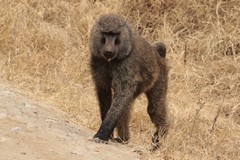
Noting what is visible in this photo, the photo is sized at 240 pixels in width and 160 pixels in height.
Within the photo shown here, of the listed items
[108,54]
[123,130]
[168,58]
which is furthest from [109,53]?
[168,58]

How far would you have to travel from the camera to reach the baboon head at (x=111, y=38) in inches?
205

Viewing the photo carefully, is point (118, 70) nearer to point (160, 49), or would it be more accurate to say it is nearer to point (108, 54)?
point (108, 54)

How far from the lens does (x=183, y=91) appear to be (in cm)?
771

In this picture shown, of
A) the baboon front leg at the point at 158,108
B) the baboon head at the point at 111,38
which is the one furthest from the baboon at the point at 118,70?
the baboon front leg at the point at 158,108

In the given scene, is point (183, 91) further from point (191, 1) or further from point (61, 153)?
point (61, 153)

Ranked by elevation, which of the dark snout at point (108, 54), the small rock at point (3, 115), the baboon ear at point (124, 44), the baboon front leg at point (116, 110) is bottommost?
the small rock at point (3, 115)

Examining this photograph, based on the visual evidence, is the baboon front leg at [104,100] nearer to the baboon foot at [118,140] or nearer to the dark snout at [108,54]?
the baboon foot at [118,140]

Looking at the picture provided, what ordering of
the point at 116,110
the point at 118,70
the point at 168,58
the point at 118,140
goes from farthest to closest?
the point at 168,58
the point at 118,140
the point at 118,70
the point at 116,110

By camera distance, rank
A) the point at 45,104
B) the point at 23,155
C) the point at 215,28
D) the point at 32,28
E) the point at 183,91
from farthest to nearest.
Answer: the point at 215,28
the point at 32,28
the point at 183,91
the point at 45,104
the point at 23,155

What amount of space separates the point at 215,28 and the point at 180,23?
0.54 meters

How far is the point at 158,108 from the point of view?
18.8ft

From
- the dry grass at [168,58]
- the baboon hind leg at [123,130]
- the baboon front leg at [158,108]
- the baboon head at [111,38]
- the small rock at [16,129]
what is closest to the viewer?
the small rock at [16,129]

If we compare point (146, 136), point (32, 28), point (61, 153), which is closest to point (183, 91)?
point (146, 136)

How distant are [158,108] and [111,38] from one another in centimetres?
90
